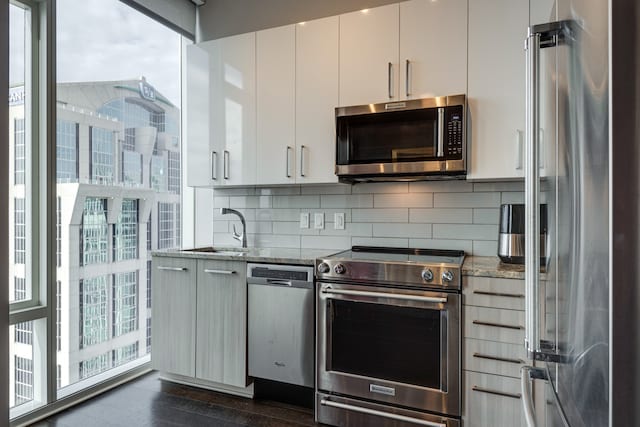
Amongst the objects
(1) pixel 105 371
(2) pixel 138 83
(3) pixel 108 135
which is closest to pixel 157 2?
(2) pixel 138 83

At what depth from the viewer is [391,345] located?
2092mm

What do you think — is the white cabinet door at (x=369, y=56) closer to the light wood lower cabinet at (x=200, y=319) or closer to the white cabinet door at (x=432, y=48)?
the white cabinet door at (x=432, y=48)

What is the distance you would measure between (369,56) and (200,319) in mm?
2026

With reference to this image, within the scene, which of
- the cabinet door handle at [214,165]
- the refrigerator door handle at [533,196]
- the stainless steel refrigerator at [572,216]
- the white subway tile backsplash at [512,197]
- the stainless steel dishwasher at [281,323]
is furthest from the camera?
the cabinet door handle at [214,165]

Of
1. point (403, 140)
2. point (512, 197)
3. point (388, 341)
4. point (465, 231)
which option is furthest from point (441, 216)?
point (388, 341)

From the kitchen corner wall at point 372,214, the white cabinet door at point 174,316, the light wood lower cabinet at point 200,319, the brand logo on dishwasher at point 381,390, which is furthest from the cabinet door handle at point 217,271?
the brand logo on dishwasher at point 381,390

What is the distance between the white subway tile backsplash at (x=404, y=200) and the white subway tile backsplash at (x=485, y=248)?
1.27 ft

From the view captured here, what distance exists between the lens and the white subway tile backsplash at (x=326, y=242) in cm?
286

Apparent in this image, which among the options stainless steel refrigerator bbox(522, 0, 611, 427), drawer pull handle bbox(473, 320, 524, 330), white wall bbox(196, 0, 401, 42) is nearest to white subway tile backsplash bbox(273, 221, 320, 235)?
drawer pull handle bbox(473, 320, 524, 330)

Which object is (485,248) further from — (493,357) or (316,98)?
(316,98)

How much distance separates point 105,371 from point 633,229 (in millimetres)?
3113

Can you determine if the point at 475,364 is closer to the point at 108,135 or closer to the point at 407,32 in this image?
the point at 407,32

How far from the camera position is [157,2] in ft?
9.86

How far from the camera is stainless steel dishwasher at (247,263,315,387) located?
231 centimetres
